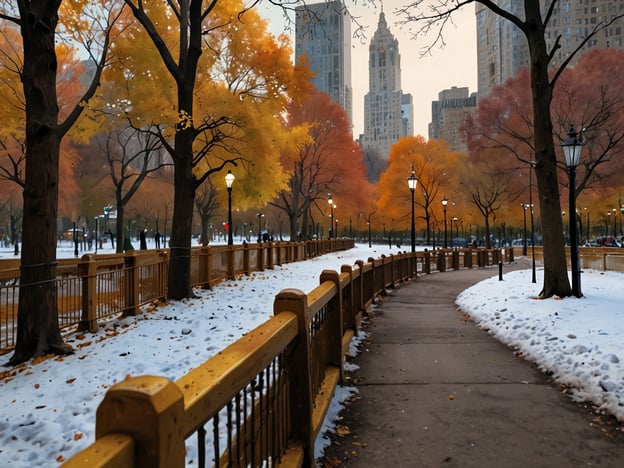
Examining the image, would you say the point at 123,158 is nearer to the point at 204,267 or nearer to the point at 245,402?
the point at 204,267

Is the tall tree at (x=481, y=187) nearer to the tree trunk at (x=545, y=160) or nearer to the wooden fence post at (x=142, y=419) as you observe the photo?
the tree trunk at (x=545, y=160)

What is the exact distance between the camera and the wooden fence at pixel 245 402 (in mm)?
1145

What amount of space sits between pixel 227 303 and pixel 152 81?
9.53 m

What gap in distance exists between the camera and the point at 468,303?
38.2ft

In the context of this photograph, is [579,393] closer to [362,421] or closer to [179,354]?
[362,421]

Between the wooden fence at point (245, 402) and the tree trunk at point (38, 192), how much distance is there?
437cm

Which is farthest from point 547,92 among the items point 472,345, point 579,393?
point 579,393

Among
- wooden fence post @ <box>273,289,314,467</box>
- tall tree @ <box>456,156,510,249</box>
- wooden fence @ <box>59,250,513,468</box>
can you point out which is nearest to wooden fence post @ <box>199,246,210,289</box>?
wooden fence @ <box>59,250,513,468</box>

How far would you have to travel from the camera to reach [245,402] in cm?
216

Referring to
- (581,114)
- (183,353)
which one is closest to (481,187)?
(581,114)

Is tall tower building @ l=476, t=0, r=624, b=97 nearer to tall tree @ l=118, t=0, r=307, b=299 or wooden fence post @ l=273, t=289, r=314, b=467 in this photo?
tall tree @ l=118, t=0, r=307, b=299

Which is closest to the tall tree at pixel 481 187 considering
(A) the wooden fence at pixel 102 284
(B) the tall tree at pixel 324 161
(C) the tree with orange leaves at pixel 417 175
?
(C) the tree with orange leaves at pixel 417 175

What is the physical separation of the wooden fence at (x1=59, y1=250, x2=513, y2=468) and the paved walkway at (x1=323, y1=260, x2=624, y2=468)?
1.72 feet

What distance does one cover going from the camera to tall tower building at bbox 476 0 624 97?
95400 millimetres
